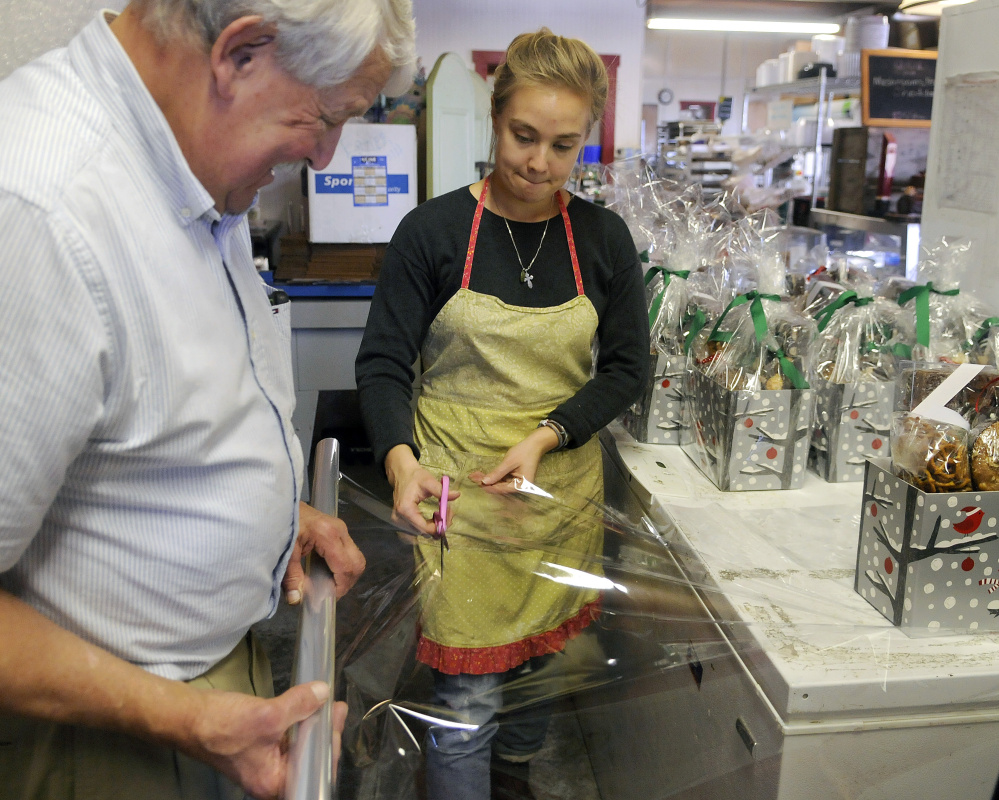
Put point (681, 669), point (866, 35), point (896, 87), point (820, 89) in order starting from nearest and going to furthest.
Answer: point (681, 669) → point (896, 87) → point (820, 89) → point (866, 35)

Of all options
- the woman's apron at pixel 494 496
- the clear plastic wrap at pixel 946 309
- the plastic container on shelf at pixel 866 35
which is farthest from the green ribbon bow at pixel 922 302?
the plastic container on shelf at pixel 866 35

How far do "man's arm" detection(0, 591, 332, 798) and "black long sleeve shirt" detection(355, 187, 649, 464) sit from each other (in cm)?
79

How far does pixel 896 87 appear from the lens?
394 cm

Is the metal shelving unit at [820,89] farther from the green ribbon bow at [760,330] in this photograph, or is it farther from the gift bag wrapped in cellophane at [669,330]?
the green ribbon bow at [760,330]

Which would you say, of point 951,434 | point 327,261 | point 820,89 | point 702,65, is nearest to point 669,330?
point 951,434

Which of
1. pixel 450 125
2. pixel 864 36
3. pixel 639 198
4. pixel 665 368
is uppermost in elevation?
pixel 864 36

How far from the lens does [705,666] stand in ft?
3.82

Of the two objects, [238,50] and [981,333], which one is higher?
[238,50]

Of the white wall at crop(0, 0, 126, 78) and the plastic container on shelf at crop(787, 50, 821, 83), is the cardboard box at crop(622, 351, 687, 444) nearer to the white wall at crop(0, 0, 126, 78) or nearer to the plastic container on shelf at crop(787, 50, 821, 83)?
the white wall at crop(0, 0, 126, 78)

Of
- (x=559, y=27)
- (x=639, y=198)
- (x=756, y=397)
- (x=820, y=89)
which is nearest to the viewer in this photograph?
(x=756, y=397)

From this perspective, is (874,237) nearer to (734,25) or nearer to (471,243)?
(471,243)

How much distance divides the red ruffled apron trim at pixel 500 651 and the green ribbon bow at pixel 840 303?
853 millimetres

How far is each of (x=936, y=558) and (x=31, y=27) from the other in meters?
1.65

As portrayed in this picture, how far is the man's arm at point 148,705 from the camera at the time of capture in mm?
632
